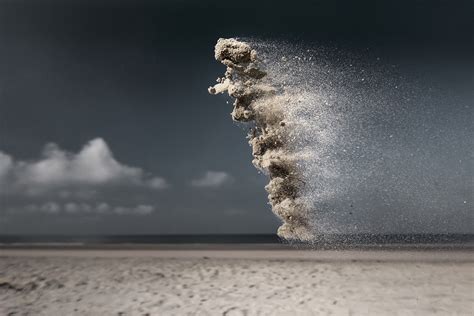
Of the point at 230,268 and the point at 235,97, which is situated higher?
the point at 235,97

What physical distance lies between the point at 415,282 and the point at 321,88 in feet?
15.7

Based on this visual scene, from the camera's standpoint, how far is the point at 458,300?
344 inches

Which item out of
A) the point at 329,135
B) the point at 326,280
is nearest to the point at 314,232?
the point at 326,280

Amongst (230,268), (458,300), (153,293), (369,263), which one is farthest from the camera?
(369,263)

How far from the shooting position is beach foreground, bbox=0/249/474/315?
333 inches

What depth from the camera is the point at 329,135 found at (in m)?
11.0

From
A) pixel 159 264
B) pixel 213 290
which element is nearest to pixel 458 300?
pixel 213 290

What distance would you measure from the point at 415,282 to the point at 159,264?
6487 millimetres

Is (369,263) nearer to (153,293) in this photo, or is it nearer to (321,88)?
(321,88)

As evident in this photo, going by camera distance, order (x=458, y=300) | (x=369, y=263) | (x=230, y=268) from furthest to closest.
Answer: (x=369, y=263) < (x=230, y=268) < (x=458, y=300)

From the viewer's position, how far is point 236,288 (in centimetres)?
966

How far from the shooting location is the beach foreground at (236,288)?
8.46m

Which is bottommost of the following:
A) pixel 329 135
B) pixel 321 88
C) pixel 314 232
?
pixel 314 232

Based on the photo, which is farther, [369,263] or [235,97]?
[369,263]
